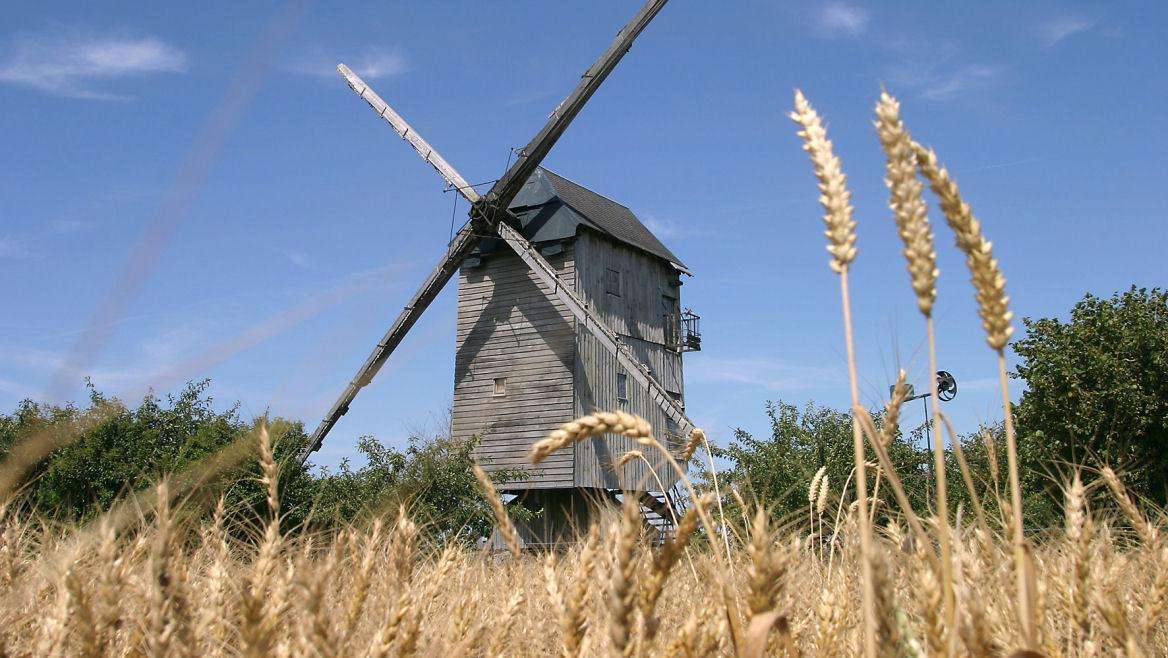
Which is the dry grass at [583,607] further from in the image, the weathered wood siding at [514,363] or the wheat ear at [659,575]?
the weathered wood siding at [514,363]

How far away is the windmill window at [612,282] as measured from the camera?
88.3 ft

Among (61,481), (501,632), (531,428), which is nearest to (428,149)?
(531,428)

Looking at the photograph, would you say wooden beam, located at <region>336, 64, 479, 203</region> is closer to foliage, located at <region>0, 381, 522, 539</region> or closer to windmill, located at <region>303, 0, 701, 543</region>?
windmill, located at <region>303, 0, 701, 543</region>

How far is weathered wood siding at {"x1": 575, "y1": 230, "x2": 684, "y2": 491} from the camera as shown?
25.2 m

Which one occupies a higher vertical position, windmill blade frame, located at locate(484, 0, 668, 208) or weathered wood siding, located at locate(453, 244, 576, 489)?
windmill blade frame, located at locate(484, 0, 668, 208)

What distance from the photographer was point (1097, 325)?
81.0 feet

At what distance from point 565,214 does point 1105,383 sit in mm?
15712

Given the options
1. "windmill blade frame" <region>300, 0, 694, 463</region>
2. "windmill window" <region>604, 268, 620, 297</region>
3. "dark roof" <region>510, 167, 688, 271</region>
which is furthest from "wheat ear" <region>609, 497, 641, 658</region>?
"windmill window" <region>604, 268, 620, 297</region>

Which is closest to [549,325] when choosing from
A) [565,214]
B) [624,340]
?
[624,340]

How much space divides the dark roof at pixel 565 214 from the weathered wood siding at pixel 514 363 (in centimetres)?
86

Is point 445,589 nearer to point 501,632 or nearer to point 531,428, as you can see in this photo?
point 501,632

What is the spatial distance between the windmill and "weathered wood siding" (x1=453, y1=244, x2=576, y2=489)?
0.03 m

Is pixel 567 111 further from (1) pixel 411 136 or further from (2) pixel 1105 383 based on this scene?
(2) pixel 1105 383

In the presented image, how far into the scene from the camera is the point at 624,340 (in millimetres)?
26562
